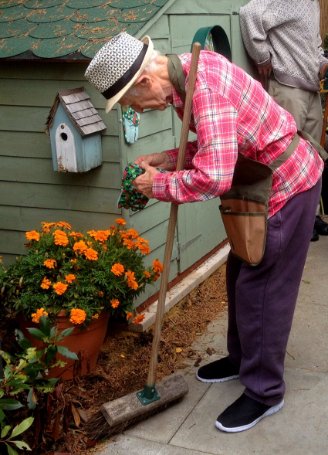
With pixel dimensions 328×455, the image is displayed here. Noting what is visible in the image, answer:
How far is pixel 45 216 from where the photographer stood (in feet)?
13.8

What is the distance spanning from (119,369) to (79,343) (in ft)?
1.18

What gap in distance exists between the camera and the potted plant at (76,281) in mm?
3549

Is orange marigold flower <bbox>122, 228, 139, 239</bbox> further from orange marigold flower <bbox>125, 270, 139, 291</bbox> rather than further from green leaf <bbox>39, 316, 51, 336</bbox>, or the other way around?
green leaf <bbox>39, 316, 51, 336</bbox>

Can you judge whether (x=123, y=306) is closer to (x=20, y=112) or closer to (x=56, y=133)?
(x=56, y=133)

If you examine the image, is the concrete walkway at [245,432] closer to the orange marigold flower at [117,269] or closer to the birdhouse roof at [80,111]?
the orange marigold flower at [117,269]

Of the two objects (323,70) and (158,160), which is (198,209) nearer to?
(323,70)

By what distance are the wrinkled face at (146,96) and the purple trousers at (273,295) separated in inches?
28.3

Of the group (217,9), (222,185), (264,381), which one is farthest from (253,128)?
(217,9)

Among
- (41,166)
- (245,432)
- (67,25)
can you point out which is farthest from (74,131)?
(245,432)

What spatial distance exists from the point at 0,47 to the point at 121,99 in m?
1.45

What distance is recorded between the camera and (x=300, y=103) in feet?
17.3

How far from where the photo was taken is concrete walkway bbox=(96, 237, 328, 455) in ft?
10.5

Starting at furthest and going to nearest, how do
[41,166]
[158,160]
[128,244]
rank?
[41,166] → [128,244] → [158,160]

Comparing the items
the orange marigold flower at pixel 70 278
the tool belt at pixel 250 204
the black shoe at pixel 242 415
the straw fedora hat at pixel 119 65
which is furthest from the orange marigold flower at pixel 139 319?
the straw fedora hat at pixel 119 65
